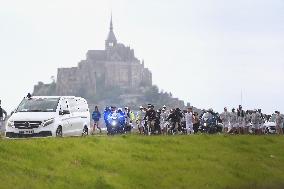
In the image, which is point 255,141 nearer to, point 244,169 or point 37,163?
point 244,169

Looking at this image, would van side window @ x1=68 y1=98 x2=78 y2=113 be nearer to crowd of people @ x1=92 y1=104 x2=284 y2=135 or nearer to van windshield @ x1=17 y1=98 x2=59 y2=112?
van windshield @ x1=17 y1=98 x2=59 y2=112

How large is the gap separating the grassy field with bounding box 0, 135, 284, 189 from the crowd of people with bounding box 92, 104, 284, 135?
4316mm

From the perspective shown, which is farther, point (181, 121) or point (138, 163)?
point (181, 121)

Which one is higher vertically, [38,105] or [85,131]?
[38,105]

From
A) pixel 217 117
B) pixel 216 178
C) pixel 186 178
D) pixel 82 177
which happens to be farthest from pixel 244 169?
pixel 217 117

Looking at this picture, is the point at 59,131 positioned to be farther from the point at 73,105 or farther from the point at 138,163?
the point at 138,163

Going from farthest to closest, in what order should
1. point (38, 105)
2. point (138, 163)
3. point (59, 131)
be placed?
point (38, 105) < point (59, 131) < point (138, 163)

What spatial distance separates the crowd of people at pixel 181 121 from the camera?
36.5 m

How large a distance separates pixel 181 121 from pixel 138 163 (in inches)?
698

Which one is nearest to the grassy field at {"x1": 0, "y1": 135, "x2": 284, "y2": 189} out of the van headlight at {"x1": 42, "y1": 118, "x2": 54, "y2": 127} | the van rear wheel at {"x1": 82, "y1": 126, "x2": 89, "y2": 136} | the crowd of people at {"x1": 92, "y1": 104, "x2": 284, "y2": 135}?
the van headlight at {"x1": 42, "y1": 118, "x2": 54, "y2": 127}

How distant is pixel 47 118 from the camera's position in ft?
78.8

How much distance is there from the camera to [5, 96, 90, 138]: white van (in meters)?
24.0

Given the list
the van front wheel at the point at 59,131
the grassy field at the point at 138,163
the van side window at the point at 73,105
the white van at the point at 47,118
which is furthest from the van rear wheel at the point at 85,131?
the van front wheel at the point at 59,131

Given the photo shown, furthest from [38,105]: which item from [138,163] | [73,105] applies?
[138,163]
